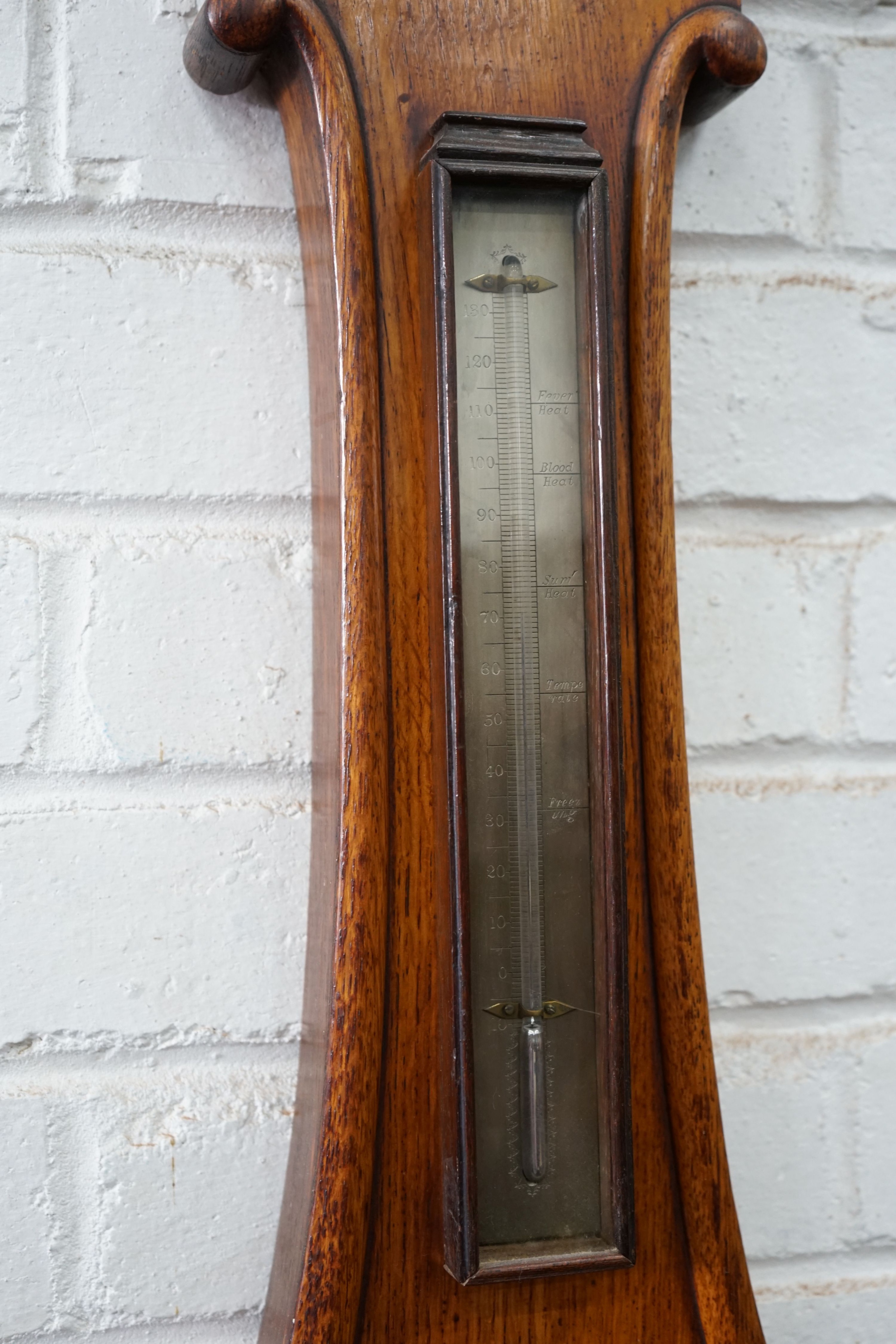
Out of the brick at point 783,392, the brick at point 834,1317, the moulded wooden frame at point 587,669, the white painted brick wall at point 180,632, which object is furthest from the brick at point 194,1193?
the brick at point 783,392

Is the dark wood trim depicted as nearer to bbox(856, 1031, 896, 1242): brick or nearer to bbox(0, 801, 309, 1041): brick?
bbox(0, 801, 309, 1041): brick

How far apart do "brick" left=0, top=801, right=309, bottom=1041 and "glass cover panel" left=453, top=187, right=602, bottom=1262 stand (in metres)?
0.13

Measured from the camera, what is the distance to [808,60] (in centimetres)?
59

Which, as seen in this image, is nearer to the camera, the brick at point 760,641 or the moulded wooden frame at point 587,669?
the moulded wooden frame at point 587,669

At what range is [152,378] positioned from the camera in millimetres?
541

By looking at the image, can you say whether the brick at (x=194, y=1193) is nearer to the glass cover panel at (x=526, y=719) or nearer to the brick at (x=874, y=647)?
the glass cover panel at (x=526, y=719)

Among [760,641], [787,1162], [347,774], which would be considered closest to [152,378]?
[347,774]

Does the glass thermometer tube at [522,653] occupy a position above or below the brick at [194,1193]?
above

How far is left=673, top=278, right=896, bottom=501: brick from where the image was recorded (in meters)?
0.59

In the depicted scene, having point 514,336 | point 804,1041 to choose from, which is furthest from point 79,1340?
point 514,336

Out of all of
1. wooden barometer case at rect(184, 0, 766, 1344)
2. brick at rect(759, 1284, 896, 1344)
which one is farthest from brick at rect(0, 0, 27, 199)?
brick at rect(759, 1284, 896, 1344)

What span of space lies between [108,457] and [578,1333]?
0.42 meters

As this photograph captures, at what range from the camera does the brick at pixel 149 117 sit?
530mm

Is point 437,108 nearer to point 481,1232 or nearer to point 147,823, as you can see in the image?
point 147,823
